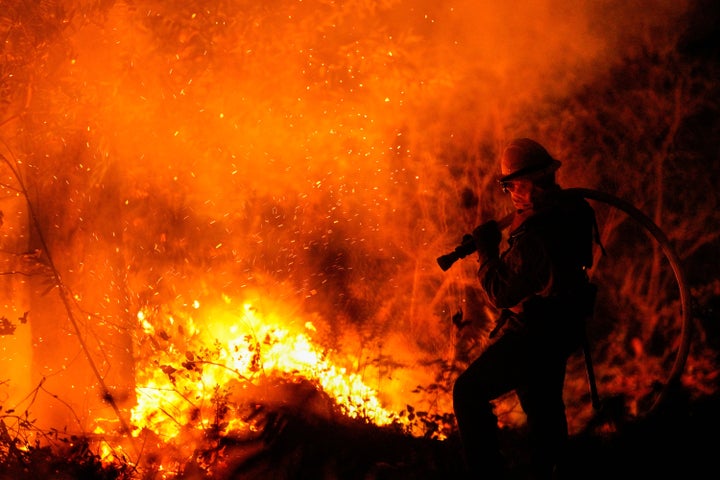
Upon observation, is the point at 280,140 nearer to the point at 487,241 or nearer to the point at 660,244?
the point at 487,241

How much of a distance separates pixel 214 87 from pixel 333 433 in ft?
12.6

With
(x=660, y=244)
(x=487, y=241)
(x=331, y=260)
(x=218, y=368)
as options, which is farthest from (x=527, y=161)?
(x=218, y=368)

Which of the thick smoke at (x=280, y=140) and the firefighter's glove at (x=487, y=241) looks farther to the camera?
the thick smoke at (x=280, y=140)

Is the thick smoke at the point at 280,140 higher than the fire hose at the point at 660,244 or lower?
higher

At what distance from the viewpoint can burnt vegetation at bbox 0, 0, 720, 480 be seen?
4.63 m

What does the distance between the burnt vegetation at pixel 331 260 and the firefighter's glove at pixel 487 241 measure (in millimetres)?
1960

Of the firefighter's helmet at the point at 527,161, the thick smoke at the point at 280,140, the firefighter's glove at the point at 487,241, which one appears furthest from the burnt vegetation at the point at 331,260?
the firefighter's helmet at the point at 527,161

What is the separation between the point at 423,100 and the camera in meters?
6.01

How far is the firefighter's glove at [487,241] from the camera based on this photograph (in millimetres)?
3240

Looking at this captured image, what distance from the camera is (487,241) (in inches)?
128

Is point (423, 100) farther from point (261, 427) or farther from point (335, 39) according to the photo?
point (261, 427)

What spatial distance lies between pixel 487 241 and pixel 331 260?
127 inches

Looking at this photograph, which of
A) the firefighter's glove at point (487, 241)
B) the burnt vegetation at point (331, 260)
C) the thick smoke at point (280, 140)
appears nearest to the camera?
the firefighter's glove at point (487, 241)

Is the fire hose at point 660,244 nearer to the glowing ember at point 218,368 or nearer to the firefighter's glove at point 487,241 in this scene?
the firefighter's glove at point 487,241
